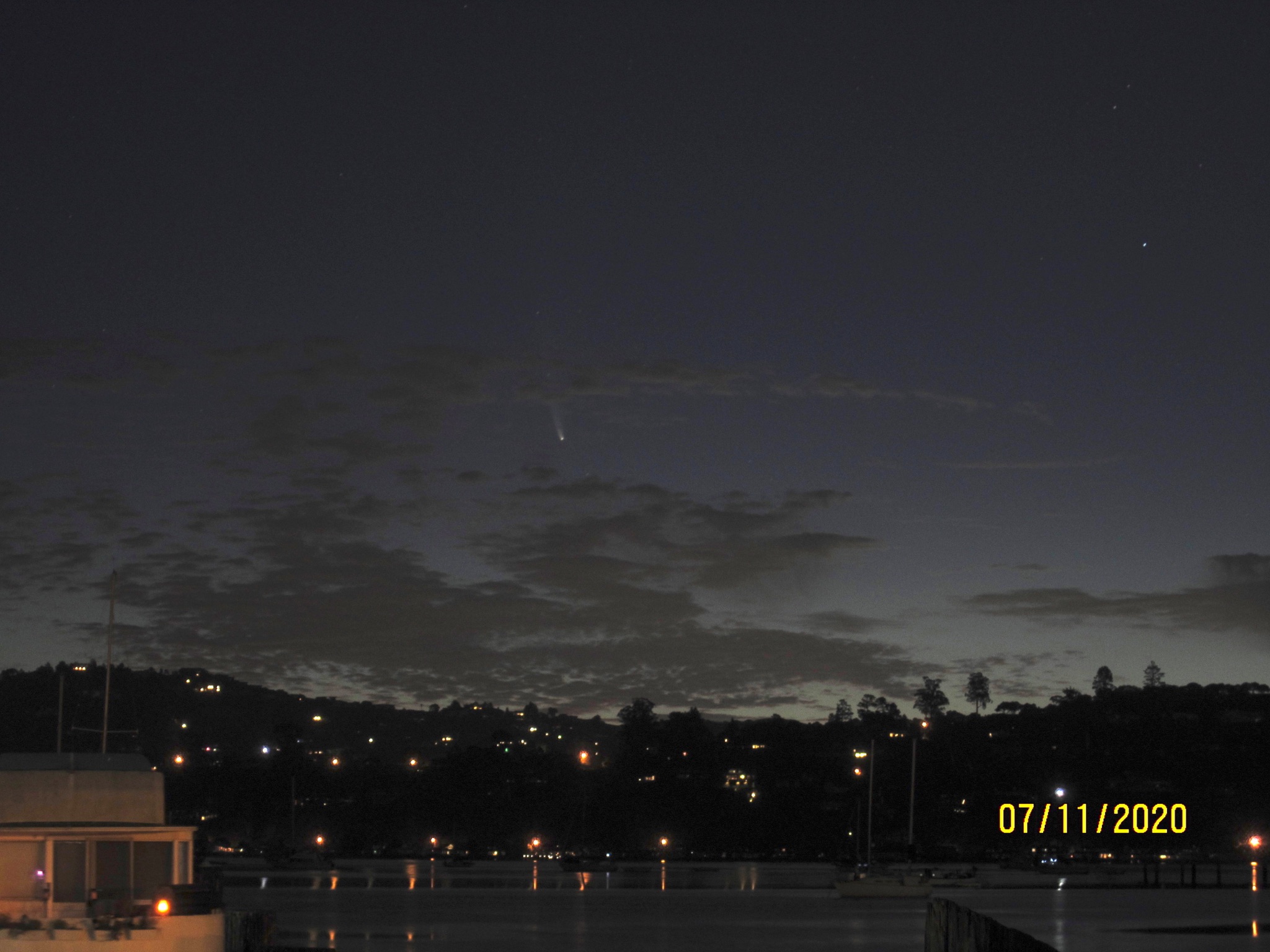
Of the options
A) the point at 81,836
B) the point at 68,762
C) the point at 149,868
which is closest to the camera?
the point at 81,836

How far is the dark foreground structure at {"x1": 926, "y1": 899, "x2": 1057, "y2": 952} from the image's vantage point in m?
24.5

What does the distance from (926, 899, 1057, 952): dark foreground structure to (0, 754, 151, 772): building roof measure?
57.5 feet

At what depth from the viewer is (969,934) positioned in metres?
31.1

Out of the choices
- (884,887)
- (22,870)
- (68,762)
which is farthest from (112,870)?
(884,887)

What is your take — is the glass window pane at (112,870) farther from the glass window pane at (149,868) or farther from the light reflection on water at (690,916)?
the light reflection on water at (690,916)

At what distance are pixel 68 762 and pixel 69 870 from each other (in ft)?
8.64

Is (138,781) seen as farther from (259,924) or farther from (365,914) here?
(365,914)

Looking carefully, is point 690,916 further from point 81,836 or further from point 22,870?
point 22,870

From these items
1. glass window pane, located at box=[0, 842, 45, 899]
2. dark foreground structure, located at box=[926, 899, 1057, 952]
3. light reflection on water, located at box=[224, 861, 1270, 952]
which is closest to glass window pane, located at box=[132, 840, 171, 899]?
glass window pane, located at box=[0, 842, 45, 899]

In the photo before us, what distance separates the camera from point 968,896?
156m

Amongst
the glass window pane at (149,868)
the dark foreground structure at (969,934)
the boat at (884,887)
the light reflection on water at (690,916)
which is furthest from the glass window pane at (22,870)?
the boat at (884,887)

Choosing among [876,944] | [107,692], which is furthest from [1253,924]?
[107,692]

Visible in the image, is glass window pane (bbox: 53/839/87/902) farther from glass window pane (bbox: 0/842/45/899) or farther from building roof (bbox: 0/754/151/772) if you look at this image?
building roof (bbox: 0/754/151/772)

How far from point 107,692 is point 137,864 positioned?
9881 mm
